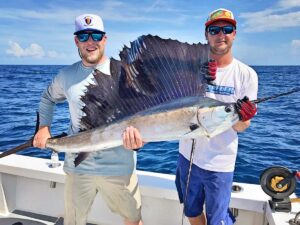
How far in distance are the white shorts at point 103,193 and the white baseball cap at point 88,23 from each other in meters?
0.84

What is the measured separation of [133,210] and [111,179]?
235mm

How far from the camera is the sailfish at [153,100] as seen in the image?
4.71 ft

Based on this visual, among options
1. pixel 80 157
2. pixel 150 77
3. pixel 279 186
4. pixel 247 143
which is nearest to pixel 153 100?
pixel 150 77

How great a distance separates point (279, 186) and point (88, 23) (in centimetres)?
144

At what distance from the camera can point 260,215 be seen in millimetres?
2164

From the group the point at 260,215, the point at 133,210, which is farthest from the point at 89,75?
the point at 260,215

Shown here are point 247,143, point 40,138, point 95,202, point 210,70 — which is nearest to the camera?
point 210,70

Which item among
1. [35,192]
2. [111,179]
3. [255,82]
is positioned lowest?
[35,192]

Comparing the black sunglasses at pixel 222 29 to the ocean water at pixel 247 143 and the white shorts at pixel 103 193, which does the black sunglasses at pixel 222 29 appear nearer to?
the white shorts at pixel 103 193

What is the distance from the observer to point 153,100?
1.58 m

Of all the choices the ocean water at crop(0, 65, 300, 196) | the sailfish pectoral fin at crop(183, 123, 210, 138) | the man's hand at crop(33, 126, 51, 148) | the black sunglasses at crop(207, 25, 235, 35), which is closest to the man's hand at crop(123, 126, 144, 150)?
the sailfish pectoral fin at crop(183, 123, 210, 138)

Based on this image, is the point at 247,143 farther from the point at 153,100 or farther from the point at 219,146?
the point at 153,100

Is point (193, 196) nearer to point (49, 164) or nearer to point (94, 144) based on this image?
point (94, 144)

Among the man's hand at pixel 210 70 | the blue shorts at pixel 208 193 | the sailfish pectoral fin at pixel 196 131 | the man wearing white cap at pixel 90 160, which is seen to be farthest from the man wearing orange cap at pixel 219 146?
the man wearing white cap at pixel 90 160
